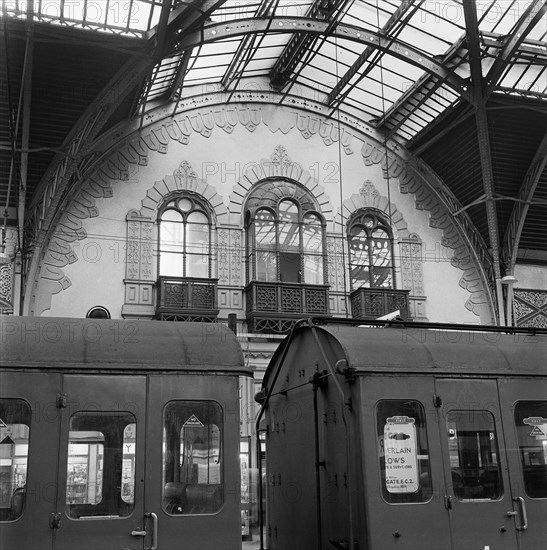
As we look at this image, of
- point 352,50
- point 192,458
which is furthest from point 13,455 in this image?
point 352,50

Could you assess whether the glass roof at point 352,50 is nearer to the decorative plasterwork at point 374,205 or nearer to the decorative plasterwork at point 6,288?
the decorative plasterwork at point 374,205

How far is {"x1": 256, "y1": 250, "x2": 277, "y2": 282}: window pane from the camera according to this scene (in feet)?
69.6

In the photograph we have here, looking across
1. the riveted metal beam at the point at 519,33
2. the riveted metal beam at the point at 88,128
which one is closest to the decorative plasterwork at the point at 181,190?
the riveted metal beam at the point at 88,128

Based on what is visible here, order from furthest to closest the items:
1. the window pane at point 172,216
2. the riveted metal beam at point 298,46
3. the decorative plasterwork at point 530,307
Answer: the decorative plasterwork at point 530,307, the window pane at point 172,216, the riveted metal beam at point 298,46

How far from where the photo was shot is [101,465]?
6.71 m

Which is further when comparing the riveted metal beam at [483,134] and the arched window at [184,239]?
the arched window at [184,239]

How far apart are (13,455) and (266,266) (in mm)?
15071

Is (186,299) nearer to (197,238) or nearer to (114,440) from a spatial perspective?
(197,238)

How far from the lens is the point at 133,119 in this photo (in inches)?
825

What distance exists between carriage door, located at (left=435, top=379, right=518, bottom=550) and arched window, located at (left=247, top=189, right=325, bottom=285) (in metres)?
13.5

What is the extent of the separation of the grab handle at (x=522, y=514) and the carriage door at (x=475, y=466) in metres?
0.06

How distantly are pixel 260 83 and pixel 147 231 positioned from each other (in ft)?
20.6

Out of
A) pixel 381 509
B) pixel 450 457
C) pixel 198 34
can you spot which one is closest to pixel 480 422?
pixel 450 457

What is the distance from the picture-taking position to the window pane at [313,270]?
21.7m
